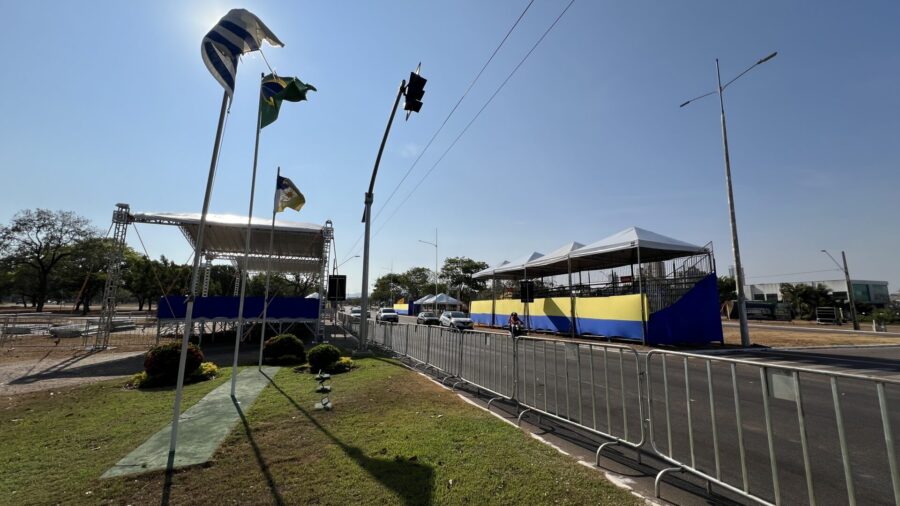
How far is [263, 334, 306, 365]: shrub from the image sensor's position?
41.1ft

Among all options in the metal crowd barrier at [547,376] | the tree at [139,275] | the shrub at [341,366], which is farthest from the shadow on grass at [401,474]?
the tree at [139,275]

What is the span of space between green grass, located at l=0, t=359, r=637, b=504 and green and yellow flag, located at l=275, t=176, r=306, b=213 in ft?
17.7

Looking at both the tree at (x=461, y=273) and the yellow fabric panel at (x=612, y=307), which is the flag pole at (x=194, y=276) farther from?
the tree at (x=461, y=273)

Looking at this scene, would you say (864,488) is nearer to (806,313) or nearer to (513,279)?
(513,279)

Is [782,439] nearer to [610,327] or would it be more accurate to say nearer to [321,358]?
[321,358]

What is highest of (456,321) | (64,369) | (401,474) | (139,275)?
(139,275)

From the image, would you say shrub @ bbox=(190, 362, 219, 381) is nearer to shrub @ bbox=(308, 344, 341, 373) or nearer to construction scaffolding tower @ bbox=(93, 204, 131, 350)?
shrub @ bbox=(308, 344, 341, 373)

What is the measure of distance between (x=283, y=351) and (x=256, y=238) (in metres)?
12.0

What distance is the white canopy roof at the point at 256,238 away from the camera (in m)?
17.5

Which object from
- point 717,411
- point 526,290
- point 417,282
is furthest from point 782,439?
point 417,282

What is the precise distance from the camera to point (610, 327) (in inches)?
872

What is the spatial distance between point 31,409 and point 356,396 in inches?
239

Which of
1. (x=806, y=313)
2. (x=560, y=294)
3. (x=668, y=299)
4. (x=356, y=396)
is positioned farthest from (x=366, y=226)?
(x=806, y=313)

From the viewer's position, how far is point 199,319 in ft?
55.9
